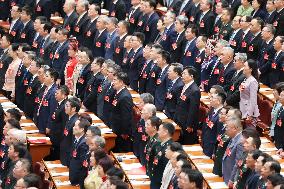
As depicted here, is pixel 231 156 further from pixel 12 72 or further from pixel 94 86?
pixel 12 72

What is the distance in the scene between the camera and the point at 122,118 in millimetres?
15797

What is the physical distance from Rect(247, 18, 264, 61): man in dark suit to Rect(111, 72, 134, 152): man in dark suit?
3.10 metres

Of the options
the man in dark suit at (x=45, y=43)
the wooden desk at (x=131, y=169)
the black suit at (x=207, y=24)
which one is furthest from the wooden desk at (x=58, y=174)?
the black suit at (x=207, y=24)

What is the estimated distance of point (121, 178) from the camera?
12742mm

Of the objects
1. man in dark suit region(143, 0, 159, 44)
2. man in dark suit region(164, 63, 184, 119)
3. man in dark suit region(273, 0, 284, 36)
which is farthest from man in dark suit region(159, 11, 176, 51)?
man in dark suit region(164, 63, 184, 119)

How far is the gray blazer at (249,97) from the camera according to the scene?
15.7 metres

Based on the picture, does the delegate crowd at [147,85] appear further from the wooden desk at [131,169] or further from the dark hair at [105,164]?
the wooden desk at [131,169]

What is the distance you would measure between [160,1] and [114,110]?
24.2ft

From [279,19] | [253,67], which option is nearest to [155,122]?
[253,67]

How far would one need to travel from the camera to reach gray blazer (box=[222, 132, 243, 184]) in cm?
1348

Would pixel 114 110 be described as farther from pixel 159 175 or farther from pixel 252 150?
pixel 252 150

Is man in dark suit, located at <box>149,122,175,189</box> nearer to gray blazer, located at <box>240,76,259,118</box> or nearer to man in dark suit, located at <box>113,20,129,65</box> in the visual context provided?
gray blazer, located at <box>240,76,259,118</box>

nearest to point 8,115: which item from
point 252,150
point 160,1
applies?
point 252,150

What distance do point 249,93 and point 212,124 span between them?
1321 mm
